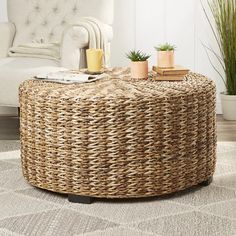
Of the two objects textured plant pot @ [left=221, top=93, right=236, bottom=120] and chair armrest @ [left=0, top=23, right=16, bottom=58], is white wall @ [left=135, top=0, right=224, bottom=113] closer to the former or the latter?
textured plant pot @ [left=221, top=93, right=236, bottom=120]

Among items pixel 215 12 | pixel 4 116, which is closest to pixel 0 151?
pixel 4 116

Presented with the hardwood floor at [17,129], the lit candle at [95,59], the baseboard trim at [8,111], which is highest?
the lit candle at [95,59]

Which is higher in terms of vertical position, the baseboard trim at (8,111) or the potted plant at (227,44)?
the potted plant at (227,44)

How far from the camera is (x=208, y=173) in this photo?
2830mm

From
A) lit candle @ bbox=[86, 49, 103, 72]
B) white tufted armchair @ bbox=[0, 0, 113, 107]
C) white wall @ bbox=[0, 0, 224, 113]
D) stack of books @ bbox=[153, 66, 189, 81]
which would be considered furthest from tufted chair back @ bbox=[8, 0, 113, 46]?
stack of books @ bbox=[153, 66, 189, 81]

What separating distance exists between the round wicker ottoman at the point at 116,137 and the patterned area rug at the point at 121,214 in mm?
54

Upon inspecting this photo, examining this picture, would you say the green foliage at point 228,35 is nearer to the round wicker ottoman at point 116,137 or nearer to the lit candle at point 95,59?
the lit candle at point 95,59

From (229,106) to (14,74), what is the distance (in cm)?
152

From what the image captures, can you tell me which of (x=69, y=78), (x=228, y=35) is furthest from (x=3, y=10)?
(x=69, y=78)

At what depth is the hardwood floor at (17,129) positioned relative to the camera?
3880 millimetres

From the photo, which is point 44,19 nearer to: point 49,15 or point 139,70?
point 49,15

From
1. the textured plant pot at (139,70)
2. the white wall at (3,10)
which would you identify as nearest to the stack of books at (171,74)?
the textured plant pot at (139,70)

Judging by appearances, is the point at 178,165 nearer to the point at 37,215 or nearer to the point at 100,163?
the point at 100,163

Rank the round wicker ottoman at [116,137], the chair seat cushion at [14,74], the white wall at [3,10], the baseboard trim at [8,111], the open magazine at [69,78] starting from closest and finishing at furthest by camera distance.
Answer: the round wicker ottoman at [116,137] → the open magazine at [69,78] → the chair seat cushion at [14,74] → the baseboard trim at [8,111] → the white wall at [3,10]
